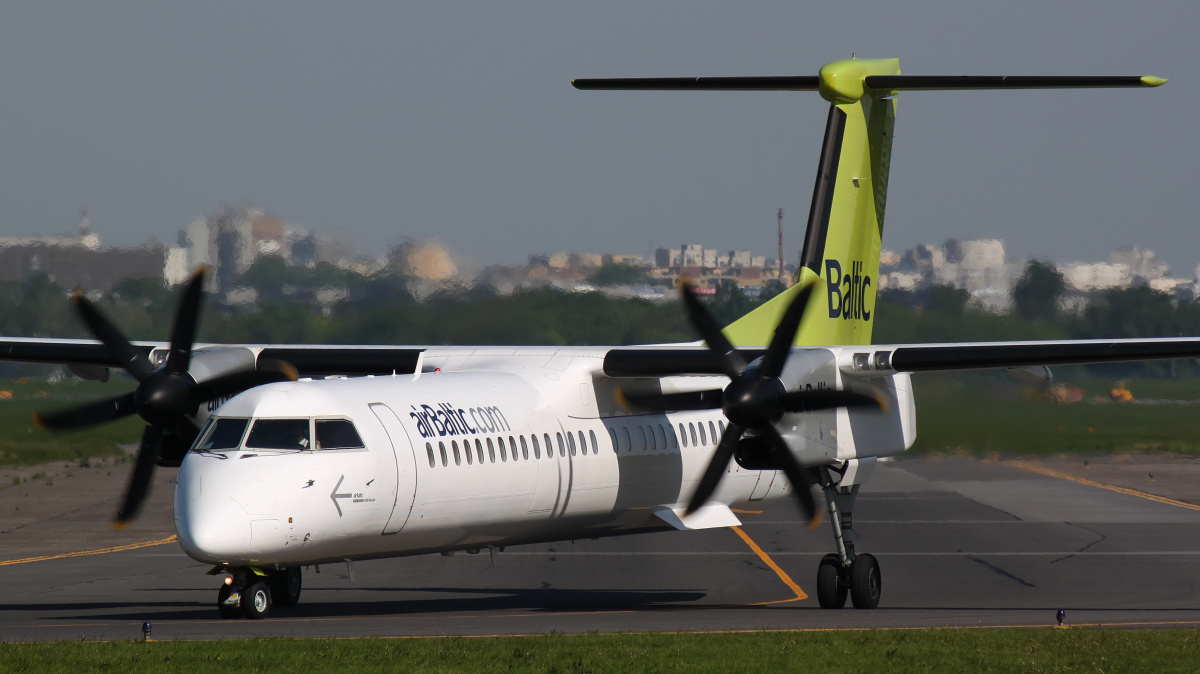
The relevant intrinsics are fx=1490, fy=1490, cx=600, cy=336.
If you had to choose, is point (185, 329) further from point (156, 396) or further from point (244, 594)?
point (244, 594)

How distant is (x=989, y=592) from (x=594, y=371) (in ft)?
21.8

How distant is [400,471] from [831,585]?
6.64 meters

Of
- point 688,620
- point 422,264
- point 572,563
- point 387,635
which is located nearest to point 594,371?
point 688,620

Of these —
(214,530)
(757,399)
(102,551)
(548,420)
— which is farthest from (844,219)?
(102,551)

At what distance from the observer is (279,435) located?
15.1 meters

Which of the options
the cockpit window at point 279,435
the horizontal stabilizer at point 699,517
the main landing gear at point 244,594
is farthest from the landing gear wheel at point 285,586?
the horizontal stabilizer at point 699,517

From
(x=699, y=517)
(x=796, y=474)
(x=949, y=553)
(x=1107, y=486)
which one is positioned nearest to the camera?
(x=796, y=474)

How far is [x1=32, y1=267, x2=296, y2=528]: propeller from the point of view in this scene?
1791cm

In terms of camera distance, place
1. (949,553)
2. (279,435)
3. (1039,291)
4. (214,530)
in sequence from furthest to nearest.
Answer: (1039,291)
(949,553)
(279,435)
(214,530)

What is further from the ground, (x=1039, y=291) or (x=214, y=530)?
(x=1039, y=291)

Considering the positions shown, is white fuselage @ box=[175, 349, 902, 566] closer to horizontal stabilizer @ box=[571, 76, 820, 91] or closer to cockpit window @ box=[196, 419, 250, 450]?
cockpit window @ box=[196, 419, 250, 450]

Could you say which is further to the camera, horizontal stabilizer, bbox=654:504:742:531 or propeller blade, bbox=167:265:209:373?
horizontal stabilizer, bbox=654:504:742:531

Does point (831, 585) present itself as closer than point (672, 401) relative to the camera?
No

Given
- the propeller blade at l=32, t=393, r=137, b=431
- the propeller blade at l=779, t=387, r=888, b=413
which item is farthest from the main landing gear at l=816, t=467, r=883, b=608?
the propeller blade at l=32, t=393, r=137, b=431
